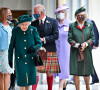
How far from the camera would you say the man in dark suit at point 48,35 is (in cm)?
709

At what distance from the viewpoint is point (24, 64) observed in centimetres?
623

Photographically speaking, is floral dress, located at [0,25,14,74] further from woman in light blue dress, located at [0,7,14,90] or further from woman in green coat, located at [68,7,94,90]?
woman in green coat, located at [68,7,94,90]

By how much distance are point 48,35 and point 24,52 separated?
103 cm

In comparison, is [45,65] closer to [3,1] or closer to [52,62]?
[52,62]

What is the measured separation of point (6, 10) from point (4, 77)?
1321mm

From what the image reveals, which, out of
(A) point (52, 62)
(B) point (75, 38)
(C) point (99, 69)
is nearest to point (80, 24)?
(B) point (75, 38)

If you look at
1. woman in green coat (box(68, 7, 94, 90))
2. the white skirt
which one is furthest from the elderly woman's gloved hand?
the white skirt

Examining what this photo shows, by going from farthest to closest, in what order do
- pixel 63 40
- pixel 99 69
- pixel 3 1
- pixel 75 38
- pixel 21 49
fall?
pixel 3 1, pixel 99 69, pixel 63 40, pixel 75 38, pixel 21 49

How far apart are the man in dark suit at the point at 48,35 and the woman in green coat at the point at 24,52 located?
31.4 inches

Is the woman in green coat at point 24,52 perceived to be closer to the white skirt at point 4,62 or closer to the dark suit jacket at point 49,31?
the dark suit jacket at point 49,31

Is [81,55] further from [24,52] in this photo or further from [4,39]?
[4,39]

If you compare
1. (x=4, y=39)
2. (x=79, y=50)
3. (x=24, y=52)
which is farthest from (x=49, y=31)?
(x=24, y=52)

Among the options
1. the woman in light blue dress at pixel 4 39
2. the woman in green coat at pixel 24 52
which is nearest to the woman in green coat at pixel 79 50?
the woman in green coat at pixel 24 52

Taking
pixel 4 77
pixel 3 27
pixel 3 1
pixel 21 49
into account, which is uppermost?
pixel 3 1
